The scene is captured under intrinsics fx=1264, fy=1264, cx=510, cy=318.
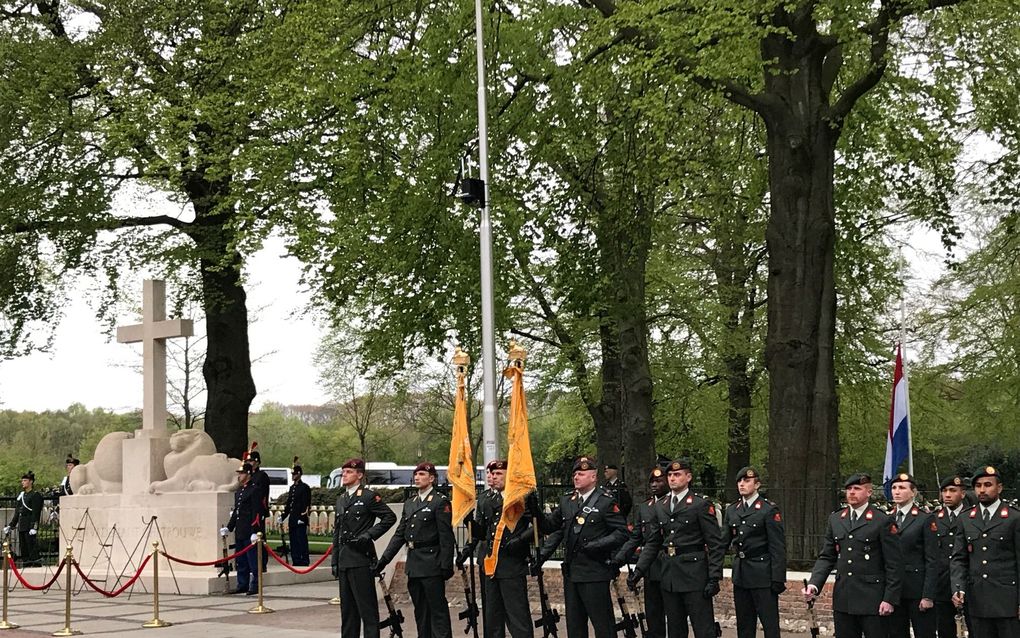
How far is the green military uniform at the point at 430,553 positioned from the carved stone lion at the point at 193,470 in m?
9.17

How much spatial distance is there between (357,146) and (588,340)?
49.2 feet

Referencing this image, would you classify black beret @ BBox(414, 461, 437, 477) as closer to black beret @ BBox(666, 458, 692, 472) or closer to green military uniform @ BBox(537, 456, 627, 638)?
green military uniform @ BBox(537, 456, 627, 638)

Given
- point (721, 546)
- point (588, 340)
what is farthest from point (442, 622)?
point (588, 340)

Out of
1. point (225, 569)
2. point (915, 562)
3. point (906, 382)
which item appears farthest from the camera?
point (906, 382)

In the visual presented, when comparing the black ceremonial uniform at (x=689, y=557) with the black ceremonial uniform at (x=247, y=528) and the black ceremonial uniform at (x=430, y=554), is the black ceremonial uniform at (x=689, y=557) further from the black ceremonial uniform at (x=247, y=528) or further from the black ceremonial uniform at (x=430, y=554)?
the black ceremonial uniform at (x=247, y=528)

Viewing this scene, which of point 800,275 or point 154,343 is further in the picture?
point 154,343

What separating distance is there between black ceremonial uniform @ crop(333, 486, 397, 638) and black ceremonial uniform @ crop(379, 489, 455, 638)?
341 mm

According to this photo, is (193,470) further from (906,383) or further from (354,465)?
(906,383)

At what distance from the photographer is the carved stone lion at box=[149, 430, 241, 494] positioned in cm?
2161

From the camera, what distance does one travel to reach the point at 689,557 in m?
11.9

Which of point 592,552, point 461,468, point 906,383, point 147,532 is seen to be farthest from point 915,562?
point 147,532

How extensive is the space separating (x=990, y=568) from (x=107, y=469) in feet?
55.7

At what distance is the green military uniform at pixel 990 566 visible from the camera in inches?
404

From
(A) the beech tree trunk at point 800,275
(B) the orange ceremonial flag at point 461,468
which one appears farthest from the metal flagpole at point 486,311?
(A) the beech tree trunk at point 800,275
